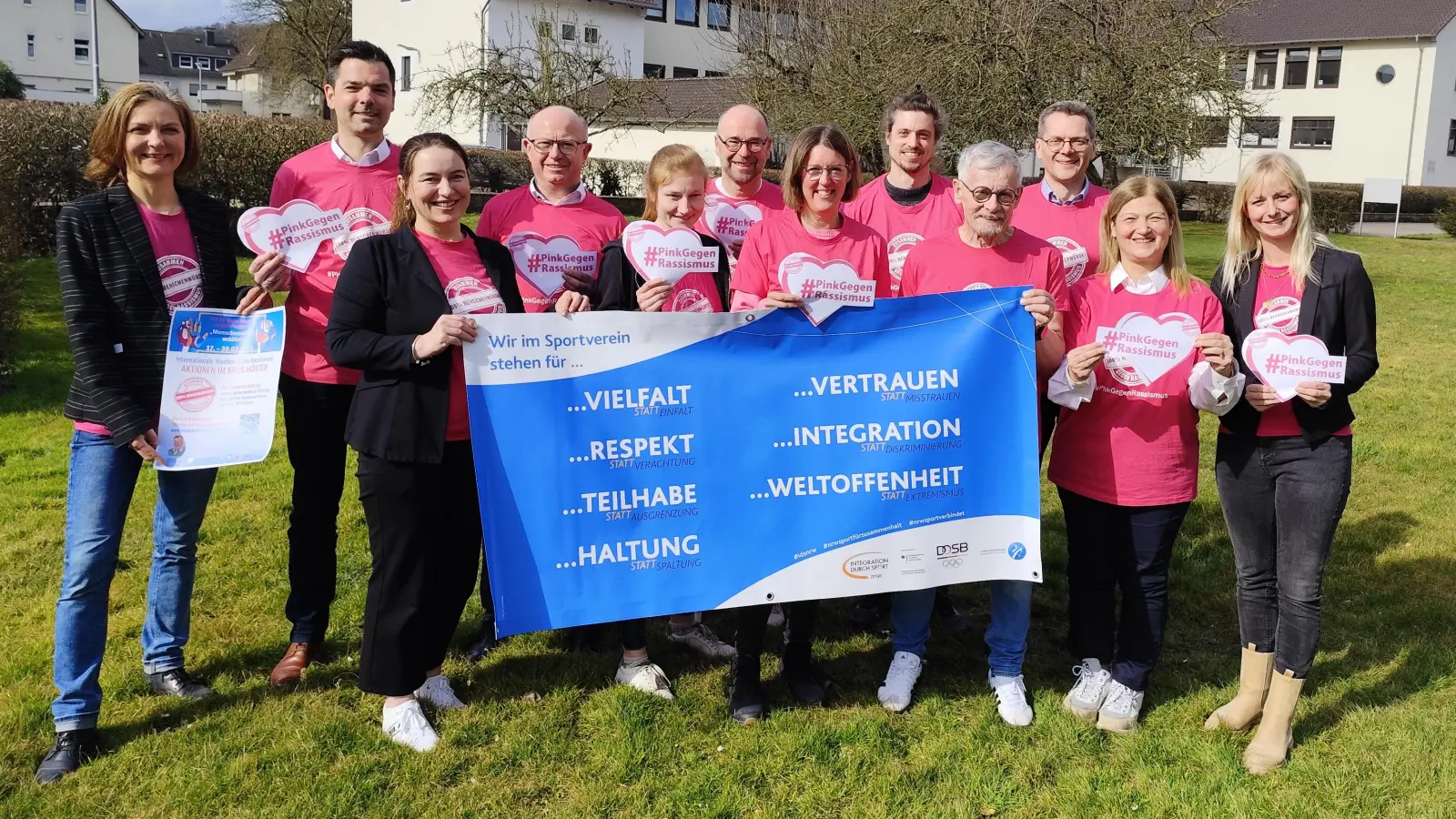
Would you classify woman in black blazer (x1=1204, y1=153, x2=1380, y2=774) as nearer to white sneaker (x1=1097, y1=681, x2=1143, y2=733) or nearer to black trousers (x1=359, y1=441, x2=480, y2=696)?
white sneaker (x1=1097, y1=681, x2=1143, y2=733)

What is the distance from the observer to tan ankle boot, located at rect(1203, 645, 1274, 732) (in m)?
4.19

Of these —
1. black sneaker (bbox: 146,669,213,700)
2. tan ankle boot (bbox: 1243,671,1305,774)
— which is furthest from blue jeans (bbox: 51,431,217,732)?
tan ankle boot (bbox: 1243,671,1305,774)

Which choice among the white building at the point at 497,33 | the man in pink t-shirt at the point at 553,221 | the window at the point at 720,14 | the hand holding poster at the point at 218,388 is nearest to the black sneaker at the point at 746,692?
the man in pink t-shirt at the point at 553,221

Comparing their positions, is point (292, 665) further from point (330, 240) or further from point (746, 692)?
point (746, 692)

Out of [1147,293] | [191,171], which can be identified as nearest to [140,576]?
[191,171]

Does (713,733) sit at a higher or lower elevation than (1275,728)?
lower

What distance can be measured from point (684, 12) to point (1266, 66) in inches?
1064

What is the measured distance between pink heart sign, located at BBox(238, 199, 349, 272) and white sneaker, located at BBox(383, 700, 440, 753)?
171 centimetres

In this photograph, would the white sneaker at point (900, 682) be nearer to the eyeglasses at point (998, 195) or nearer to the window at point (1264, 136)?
the eyeglasses at point (998, 195)

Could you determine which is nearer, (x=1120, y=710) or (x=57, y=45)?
(x=1120, y=710)

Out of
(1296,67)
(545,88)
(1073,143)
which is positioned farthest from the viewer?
(1296,67)

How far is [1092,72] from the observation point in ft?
55.2

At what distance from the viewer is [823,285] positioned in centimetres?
395

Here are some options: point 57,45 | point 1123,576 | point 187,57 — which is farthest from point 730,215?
point 187,57
